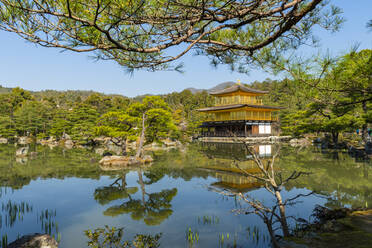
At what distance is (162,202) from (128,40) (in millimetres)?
4409

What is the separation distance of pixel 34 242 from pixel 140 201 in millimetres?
2976

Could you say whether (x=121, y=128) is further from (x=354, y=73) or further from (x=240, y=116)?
(x=240, y=116)

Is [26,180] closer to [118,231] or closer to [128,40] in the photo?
[118,231]

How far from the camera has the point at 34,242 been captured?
10.8 ft

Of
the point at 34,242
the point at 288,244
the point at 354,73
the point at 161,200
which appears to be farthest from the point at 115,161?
the point at 354,73

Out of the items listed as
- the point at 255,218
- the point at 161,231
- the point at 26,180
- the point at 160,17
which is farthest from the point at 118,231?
the point at 26,180

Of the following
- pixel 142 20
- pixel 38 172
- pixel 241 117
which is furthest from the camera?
pixel 241 117

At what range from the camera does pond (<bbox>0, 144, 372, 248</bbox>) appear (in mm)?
4223

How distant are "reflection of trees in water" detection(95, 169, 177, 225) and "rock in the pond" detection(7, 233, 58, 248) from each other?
1.75 m

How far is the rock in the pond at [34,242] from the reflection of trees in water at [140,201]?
5.75 feet

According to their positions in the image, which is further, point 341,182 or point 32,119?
point 32,119

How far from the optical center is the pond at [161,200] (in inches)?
166

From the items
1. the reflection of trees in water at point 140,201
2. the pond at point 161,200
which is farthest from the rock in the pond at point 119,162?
the reflection of trees in water at point 140,201

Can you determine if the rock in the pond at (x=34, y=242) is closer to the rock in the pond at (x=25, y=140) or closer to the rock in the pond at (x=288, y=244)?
the rock in the pond at (x=288, y=244)
